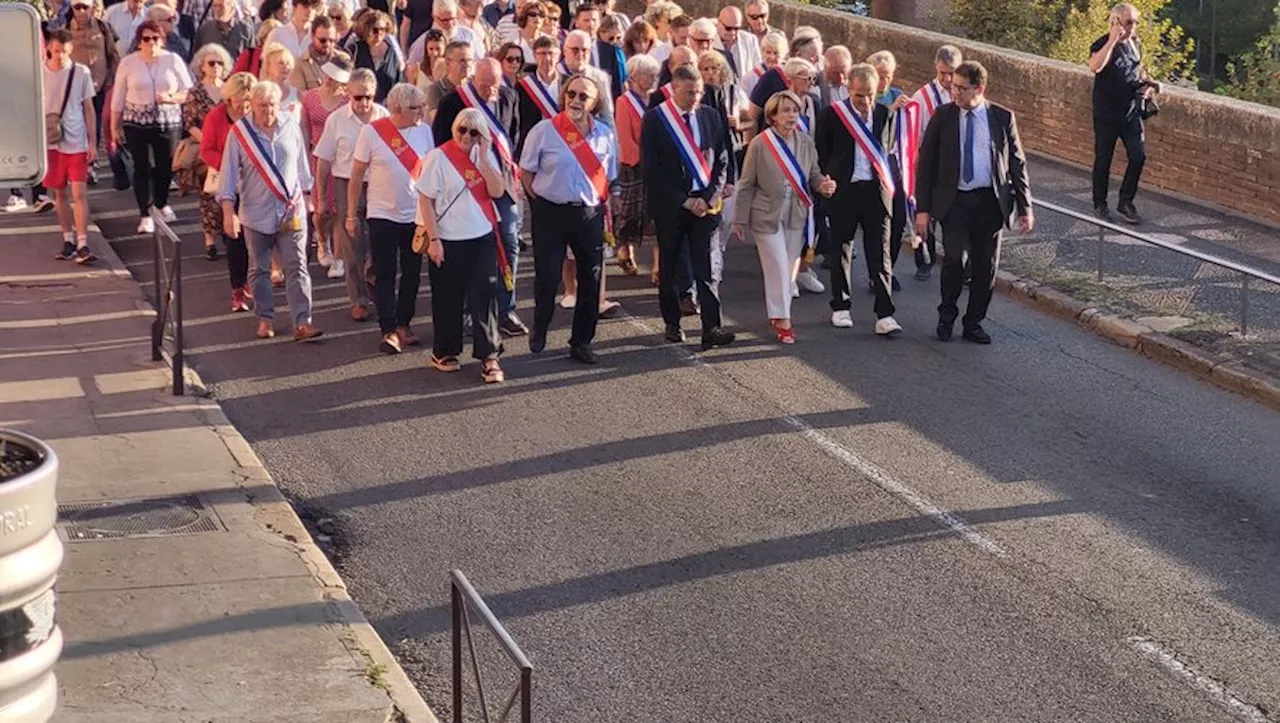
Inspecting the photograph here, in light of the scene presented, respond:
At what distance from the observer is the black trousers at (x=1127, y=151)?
58.2 ft

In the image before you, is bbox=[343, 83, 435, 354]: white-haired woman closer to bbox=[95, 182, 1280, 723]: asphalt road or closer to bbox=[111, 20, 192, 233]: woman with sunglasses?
bbox=[95, 182, 1280, 723]: asphalt road

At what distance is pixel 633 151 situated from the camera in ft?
49.3

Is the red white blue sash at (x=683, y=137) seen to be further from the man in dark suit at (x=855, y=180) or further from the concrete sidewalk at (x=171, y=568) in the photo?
the concrete sidewalk at (x=171, y=568)

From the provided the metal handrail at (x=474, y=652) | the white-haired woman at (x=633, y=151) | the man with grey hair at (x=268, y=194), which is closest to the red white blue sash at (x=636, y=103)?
the white-haired woman at (x=633, y=151)

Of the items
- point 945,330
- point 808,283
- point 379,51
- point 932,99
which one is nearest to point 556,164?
point 945,330

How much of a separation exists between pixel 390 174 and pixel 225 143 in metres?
1.19

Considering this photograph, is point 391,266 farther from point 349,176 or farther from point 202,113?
point 202,113

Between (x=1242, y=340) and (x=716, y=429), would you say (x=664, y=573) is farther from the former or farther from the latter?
(x=1242, y=340)

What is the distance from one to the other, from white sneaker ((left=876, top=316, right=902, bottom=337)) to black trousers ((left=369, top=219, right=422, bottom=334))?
309cm

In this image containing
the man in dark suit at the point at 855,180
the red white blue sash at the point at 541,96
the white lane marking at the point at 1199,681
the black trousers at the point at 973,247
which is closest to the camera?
the white lane marking at the point at 1199,681

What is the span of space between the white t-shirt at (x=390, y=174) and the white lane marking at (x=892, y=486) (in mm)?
2957

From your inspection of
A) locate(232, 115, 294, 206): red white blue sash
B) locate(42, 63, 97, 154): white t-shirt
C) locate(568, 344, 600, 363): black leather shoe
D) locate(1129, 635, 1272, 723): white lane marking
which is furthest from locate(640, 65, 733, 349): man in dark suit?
locate(1129, 635, 1272, 723): white lane marking

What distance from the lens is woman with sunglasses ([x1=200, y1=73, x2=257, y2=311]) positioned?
45.3 feet

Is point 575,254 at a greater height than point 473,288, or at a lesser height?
greater
